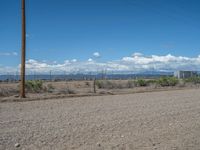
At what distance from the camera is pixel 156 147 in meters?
7.79

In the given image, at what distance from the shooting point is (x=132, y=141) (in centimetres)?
836

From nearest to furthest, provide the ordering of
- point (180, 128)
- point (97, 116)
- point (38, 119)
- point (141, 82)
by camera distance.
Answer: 1. point (180, 128)
2. point (38, 119)
3. point (97, 116)
4. point (141, 82)

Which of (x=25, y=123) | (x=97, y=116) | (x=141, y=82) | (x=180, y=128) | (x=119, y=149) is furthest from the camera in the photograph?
(x=141, y=82)

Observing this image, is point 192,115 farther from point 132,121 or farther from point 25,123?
point 25,123

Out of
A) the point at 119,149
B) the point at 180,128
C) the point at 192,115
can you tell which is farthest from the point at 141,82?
the point at 119,149

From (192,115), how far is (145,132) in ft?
13.8

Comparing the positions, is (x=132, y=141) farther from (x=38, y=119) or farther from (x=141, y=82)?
(x=141, y=82)

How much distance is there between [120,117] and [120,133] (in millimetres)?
2921

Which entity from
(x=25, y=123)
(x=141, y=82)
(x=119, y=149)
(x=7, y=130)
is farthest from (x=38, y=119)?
(x=141, y=82)

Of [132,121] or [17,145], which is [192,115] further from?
[17,145]

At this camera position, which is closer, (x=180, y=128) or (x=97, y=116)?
(x=180, y=128)

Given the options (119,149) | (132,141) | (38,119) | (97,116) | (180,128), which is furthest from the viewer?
(97,116)

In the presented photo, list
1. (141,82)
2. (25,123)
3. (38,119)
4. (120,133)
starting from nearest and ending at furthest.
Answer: (120,133)
(25,123)
(38,119)
(141,82)

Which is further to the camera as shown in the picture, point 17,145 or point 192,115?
point 192,115
